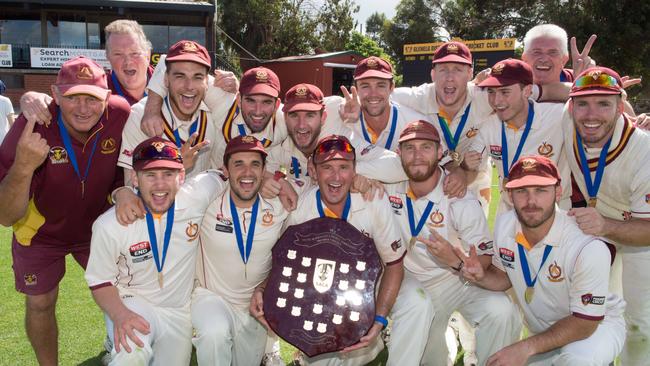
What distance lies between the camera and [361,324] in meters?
3.96

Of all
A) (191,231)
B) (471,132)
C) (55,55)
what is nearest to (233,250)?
(191,231)

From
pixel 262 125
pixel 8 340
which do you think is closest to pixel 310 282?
pixel 262 125

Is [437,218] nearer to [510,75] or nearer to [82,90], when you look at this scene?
[510,75]

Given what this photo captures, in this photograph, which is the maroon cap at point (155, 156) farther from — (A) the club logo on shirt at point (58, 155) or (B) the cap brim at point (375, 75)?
(B) the cap brim at point (375, 75)

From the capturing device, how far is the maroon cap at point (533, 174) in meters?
3.73

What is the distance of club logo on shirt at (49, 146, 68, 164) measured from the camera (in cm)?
429

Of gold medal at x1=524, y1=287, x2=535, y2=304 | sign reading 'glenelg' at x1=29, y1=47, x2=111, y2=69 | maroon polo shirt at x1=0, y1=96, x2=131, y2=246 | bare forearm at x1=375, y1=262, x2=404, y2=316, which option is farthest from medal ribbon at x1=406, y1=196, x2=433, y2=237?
sign reading 'glenelg' at x1=29, y1=47, x2=111, y2=69

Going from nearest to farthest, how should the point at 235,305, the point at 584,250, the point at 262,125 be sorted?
the point at 584,250 → the point at 235,305 → the point at 262,125

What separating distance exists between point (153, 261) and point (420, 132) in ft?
7.69

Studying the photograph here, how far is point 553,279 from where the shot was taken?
3885 mm

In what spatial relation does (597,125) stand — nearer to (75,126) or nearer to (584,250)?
(584,250)

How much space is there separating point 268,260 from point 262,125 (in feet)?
4.14

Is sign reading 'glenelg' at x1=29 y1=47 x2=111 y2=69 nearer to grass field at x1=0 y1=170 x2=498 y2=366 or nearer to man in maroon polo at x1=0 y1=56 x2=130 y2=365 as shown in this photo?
grass field at x1=0 y1=170 x2=498 y2=366

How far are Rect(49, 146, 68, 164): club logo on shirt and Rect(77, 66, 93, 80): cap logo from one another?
588 mm
